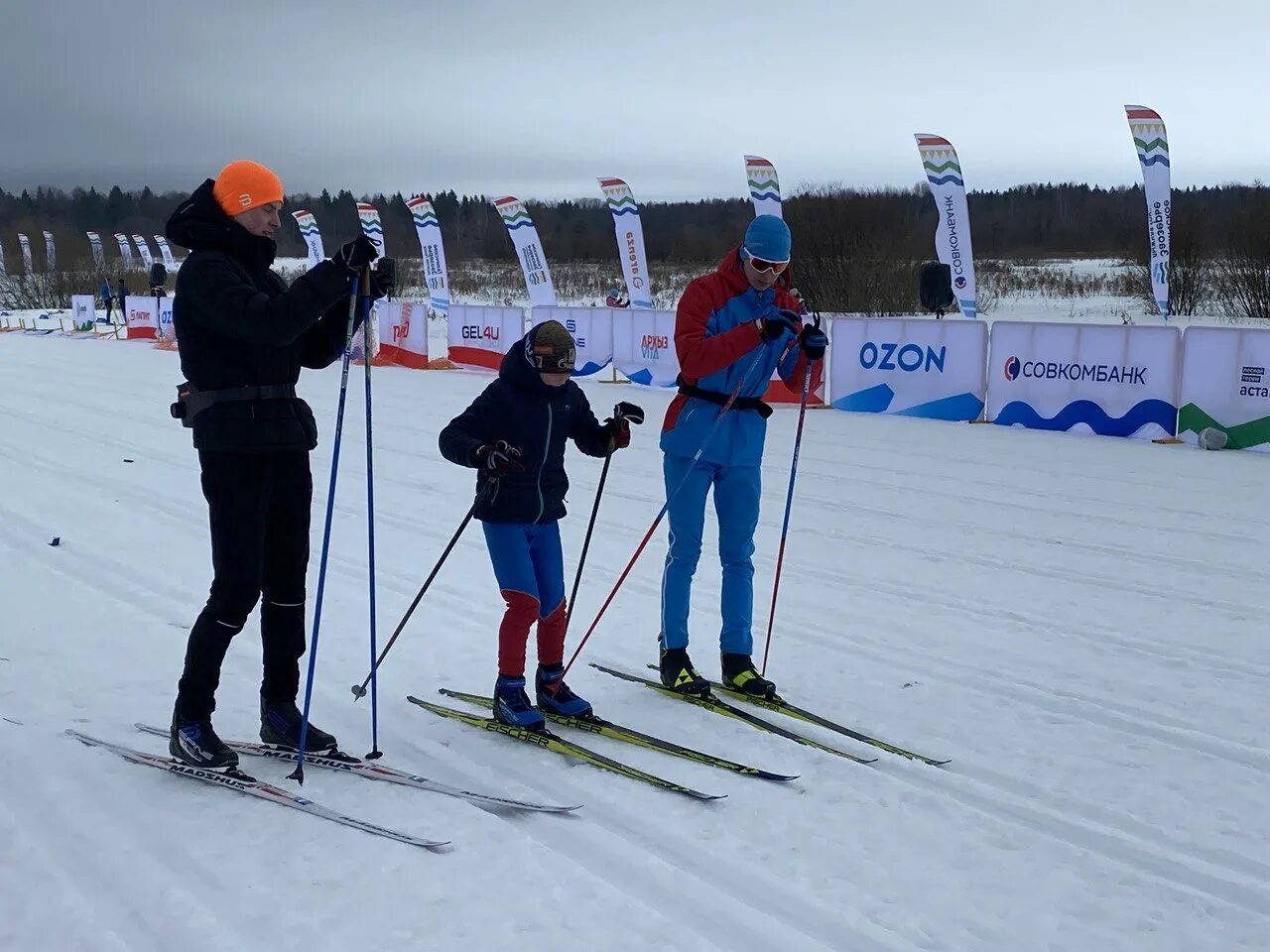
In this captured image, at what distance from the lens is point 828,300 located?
96.7ft

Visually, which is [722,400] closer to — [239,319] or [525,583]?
[525,583]

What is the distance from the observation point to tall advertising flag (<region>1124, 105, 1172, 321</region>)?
57.0 ft

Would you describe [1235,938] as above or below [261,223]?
below

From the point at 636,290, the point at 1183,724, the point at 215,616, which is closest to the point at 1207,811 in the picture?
the point at 1183,724

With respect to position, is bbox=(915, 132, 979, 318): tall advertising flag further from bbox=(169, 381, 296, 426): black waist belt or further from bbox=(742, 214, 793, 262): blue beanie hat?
bbox=(169, 381, 296, 426): black waist belt

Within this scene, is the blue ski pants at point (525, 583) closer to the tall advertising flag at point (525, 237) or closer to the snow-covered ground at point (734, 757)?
the snow-covered ground at point (734, 757)

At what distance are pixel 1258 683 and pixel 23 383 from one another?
17665mm

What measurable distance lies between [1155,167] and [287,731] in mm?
17208

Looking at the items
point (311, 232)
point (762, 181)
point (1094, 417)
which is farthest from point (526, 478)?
point (311, 232)

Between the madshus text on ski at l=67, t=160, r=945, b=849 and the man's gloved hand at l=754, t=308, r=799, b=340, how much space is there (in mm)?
18

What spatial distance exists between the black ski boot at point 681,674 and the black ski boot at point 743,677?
99mm

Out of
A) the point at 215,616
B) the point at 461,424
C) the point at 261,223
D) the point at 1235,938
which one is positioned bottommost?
the point at 1235,938

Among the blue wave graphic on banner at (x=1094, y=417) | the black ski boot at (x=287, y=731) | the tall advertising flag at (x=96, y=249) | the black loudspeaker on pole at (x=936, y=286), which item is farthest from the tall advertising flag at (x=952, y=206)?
the tall advertising flag at (x=96, y=249)

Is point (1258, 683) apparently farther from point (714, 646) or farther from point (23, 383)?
point (23, 383)
